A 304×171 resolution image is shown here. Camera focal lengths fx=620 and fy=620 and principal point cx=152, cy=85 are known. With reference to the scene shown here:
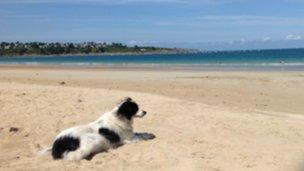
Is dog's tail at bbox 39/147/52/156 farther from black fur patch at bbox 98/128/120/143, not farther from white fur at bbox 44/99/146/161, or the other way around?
black fur patch at bbox 98/128/120/143

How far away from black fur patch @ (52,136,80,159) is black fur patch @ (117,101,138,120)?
1.34 meters

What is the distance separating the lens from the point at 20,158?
10.1 m

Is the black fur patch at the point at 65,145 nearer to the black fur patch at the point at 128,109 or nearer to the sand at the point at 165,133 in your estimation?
the sand at the point at 165,133

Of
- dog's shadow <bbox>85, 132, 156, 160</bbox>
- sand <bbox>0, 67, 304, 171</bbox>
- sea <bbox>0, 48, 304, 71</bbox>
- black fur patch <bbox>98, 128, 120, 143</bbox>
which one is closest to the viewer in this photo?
sand <bbox>0, 67, 304, 171</bbox>

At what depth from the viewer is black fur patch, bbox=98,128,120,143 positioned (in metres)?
10.2

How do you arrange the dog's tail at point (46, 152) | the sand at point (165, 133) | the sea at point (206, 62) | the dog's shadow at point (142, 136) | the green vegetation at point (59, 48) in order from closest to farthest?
the sand at point (165, 133)
the dog's tail at point (46, 152)
the dog's shadow at point (142, 136)
the sea at point (206, 62)
the green vegetation at point (59, 48)

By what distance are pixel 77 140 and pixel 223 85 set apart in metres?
16.9

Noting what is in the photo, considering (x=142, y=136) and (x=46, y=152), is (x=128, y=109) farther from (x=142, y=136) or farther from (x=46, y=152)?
(x=46, y=152)

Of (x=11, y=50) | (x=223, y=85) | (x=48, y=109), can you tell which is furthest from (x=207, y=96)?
(x=11, y=50)

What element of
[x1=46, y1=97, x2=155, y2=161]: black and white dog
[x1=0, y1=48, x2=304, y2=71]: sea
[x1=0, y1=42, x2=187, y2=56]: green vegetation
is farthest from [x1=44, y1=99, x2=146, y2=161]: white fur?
[x1=0, y1=42, x2=187, y2=56]: green vegetation

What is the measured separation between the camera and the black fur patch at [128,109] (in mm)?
10773

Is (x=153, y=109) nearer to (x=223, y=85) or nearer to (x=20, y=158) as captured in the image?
(x=20, y=158)

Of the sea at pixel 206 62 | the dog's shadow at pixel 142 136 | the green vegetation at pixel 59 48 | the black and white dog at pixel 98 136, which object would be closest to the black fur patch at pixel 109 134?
→ the black and white dog at pixel 98 136

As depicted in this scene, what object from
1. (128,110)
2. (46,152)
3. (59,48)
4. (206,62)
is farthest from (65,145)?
(59,48)
